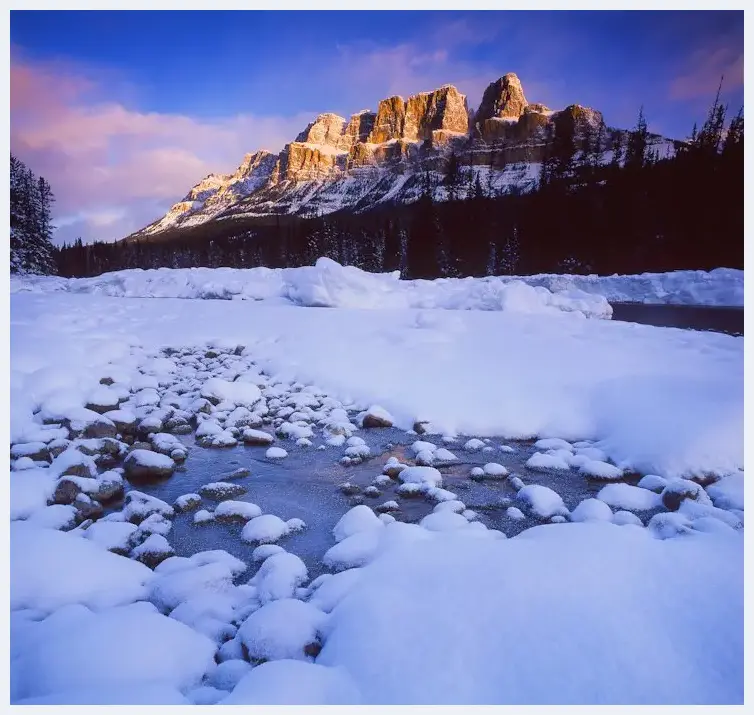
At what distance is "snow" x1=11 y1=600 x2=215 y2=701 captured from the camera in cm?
150

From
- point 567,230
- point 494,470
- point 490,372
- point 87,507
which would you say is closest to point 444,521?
point 494,470

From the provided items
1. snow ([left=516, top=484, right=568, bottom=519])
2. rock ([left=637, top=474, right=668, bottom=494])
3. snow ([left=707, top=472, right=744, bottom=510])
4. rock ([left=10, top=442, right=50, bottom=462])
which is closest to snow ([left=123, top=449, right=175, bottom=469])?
rock ([left=10, top=442, right=50, bottom=462])

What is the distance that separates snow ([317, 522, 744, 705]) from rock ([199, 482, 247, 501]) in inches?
61.0

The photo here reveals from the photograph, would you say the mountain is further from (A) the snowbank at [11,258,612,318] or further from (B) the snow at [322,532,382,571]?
(B) the snow at [322,532,382,571]

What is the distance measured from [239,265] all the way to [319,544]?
73.3m

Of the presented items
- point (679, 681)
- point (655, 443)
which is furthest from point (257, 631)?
point (655, 443)

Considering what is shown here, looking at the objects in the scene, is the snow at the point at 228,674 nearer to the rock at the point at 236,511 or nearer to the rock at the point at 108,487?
the rock at the point at 236,511

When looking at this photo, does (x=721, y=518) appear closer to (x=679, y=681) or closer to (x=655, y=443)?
(x=655, y=443)

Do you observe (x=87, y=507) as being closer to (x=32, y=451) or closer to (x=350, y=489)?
(x=32, y=451)

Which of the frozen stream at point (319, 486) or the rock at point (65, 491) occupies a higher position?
the rock at point (65, 491)

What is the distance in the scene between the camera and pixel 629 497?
119 inches

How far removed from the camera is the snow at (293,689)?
1460 mm

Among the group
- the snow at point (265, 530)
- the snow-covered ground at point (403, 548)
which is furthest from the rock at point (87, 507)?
the snow at point (265, 530)

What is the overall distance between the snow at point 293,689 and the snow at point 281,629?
0.19m
